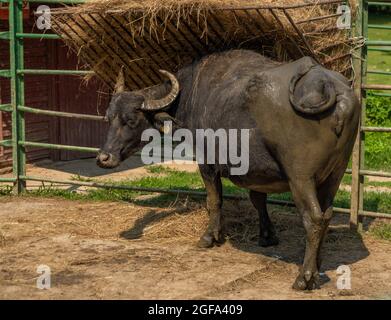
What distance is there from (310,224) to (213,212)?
4.32ft

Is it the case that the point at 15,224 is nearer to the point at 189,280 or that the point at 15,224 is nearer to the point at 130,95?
the point at 130,95

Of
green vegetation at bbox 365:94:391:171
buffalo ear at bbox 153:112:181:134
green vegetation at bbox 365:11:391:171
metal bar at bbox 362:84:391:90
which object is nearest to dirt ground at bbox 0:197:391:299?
buffalo ear at bbox 153:112:181:134

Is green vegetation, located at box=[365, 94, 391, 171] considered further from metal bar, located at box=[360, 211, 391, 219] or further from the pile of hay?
the pile of hay

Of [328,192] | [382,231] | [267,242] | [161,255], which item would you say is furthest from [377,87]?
[161,255]

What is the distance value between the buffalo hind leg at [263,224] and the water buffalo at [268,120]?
31 centimetres

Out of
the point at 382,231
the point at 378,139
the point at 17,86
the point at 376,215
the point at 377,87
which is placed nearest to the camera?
the point at 377,87

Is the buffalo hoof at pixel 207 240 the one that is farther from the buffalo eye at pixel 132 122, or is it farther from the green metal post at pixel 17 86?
the green metal post at pixel 17 86

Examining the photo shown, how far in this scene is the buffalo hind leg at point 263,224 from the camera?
6730 millimetres

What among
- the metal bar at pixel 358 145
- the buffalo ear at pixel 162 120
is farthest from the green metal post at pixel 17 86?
the metal bar at pixel 358 145

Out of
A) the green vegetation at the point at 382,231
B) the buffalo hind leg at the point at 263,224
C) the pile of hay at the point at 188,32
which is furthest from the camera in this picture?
the green vegetation at the point at 382,231

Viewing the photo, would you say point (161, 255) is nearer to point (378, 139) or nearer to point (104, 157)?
point (104, 157)

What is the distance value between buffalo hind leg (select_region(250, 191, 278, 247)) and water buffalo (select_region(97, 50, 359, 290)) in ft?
1.02

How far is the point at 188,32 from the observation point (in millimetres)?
6578

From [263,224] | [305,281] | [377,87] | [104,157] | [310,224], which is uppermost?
[377,87]
